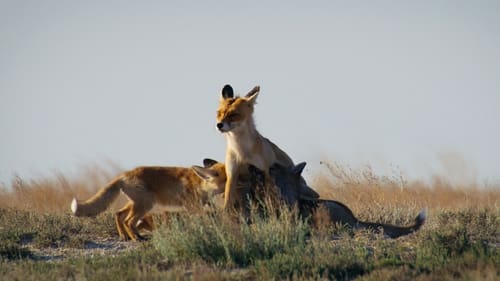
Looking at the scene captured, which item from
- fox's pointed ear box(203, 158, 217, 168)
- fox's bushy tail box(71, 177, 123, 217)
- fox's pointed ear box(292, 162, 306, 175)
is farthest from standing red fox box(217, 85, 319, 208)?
fox's bushy tail box(71, 177, 123, 217)

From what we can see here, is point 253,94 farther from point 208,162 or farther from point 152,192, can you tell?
point 152,192

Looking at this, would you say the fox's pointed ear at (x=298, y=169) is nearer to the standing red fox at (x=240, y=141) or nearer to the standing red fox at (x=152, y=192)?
the standing red fox at (x=240, y=141)

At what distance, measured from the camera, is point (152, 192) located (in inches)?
527

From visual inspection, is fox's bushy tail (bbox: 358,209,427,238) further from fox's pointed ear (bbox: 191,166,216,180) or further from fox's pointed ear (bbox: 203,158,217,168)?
fox's pointed ear (bbox: 203,158,217,168)

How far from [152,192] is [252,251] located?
3.41m

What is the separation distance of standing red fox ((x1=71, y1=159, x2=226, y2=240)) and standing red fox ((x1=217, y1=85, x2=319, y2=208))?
0.48 meters

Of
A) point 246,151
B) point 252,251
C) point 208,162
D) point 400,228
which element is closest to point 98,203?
point 208,162

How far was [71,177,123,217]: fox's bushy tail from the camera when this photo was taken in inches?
512

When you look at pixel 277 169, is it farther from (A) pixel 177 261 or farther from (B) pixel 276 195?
(A) pixel 177 261

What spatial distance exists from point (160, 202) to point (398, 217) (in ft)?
11.7

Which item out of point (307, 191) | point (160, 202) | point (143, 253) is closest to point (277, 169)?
point (307, 191)

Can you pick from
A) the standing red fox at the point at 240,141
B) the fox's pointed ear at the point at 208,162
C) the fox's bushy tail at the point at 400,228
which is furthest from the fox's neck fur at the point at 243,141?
the fox's bushy tail at the point at 400,228

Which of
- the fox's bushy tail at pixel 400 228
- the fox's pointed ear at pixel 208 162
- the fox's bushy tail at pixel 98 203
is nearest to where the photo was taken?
the fox's bushy tail at pixel 400 228

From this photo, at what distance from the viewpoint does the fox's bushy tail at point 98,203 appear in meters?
13.0
